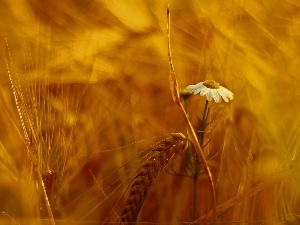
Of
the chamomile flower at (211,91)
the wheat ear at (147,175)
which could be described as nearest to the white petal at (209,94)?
the chamomile flower at (211,91)

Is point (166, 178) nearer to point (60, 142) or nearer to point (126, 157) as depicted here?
point (126, 157)

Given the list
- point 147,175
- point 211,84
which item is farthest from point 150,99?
point 147,175

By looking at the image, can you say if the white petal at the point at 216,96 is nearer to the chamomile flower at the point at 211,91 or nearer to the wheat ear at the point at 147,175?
the chamomile flower at the point at 211,91

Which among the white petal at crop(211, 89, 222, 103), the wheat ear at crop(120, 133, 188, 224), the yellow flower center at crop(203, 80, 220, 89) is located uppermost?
the yellow flower center at crop(203, 80, 220, 89)

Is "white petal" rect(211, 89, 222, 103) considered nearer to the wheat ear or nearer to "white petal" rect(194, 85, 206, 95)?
"white petal" rect(194, 85, 206, 95)

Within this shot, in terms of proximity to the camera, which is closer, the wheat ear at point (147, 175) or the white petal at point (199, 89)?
the wheat ear at point (147, 175)

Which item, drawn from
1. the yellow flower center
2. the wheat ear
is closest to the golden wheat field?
the yellow flower center
